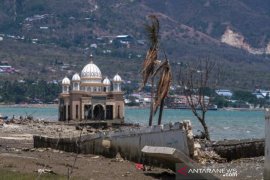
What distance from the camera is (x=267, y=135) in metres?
22.1

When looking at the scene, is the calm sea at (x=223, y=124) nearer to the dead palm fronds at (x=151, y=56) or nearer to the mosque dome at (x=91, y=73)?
the mosque dome at (x=91, y=73)

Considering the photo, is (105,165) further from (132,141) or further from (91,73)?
(91,73)

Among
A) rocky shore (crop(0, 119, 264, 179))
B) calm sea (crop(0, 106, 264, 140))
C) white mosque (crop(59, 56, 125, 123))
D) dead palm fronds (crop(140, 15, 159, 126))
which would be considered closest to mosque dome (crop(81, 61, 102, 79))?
white mosque (crop(59, 56, 125, 123))

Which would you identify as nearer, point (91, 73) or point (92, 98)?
point (92, 98)

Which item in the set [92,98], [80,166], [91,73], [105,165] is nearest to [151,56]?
[105,165]

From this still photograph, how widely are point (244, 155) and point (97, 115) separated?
63750mm

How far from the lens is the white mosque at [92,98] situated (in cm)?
9112

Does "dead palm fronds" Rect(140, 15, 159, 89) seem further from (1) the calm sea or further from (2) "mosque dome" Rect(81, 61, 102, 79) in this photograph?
(2) "mosque dome" Rect(81, 61, 102, 79)

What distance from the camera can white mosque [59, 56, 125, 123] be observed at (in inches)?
3588

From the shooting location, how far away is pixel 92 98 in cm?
9081

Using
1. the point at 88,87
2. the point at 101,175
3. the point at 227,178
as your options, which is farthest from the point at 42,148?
the point at 88,87

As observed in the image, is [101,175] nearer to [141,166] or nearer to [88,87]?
[141,166]

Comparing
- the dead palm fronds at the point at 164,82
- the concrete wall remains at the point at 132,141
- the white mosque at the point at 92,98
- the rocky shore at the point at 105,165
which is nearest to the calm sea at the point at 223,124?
the white mosque at the point at 92,98

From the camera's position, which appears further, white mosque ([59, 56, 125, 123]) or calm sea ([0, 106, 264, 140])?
white mosque ([59, 56, 125, 123])
